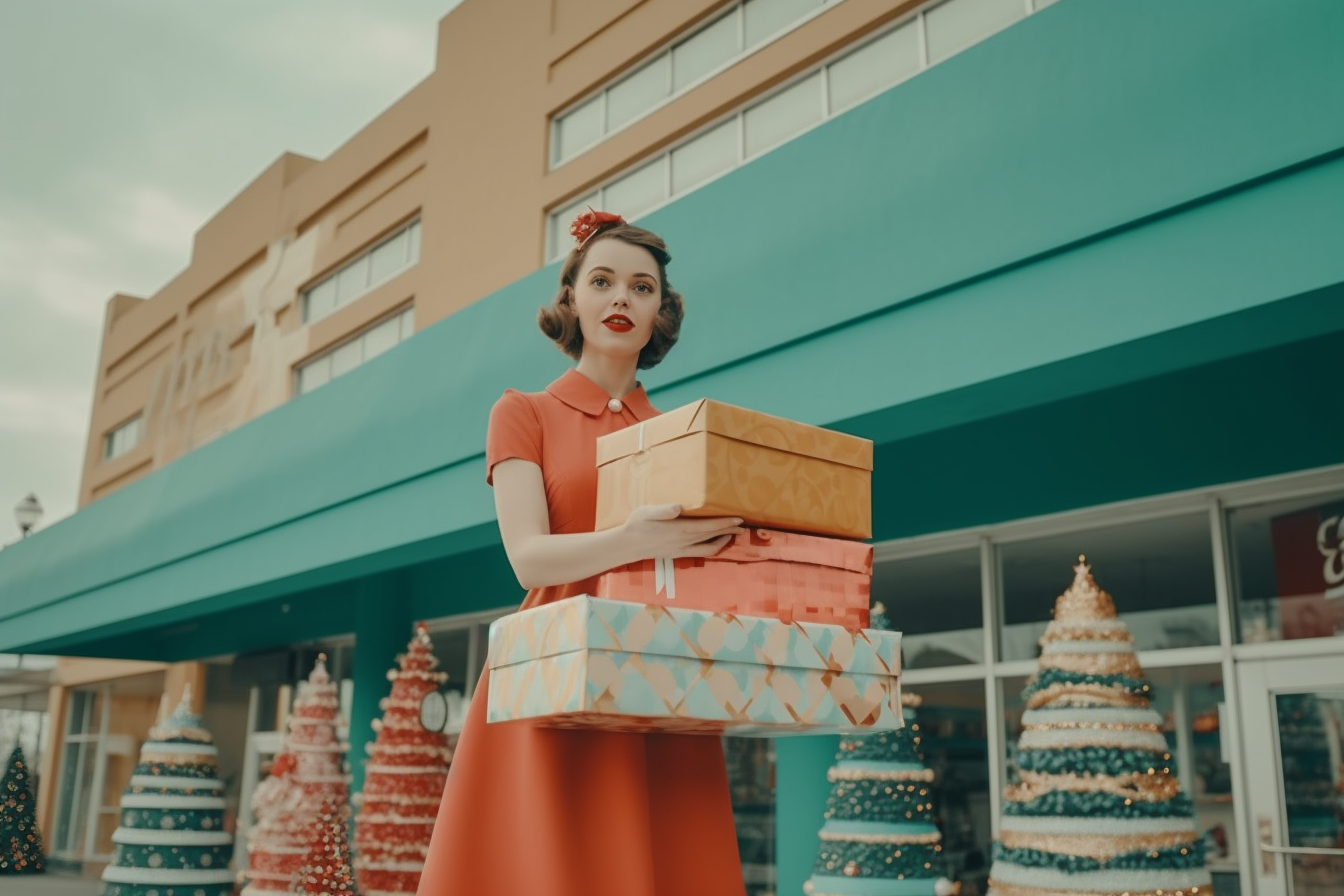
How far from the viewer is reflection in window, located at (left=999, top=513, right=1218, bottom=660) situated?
691 centimetres

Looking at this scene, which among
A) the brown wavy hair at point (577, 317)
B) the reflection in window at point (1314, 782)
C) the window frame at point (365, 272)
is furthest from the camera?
the window frame at point (365, 272)

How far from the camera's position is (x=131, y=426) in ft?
75.8

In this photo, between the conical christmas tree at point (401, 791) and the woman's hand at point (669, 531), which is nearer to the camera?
the woman's hand at point (669, 531)

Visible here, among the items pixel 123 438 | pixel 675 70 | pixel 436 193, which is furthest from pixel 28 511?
pixel 675 70

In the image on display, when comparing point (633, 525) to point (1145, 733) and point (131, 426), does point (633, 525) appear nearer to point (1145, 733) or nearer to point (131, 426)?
point (1145, 733)

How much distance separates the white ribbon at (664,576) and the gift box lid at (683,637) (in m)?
0.06

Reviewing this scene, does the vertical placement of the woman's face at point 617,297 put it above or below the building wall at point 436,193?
below

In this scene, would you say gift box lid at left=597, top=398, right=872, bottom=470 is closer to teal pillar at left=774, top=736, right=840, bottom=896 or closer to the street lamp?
teal pillar at left=774, top=736, right=840, bottom=896

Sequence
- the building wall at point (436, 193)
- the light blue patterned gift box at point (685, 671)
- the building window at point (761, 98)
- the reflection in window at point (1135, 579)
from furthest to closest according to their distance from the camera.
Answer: the building wall at point (436, 193), the building window at point (761, 98), the reflection in window at point (1135, 579), the light blue patterned gift box at point (685, 671)

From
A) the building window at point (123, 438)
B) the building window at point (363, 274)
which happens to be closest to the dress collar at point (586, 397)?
the building window at point (363, 274)

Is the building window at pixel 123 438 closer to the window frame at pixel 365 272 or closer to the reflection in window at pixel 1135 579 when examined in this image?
the window frame at pixel 365 272

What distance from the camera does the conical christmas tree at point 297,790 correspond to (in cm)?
1068

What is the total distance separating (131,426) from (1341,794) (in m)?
22.0

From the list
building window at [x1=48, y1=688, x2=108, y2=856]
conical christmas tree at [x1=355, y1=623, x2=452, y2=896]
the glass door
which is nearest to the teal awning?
the glass door
